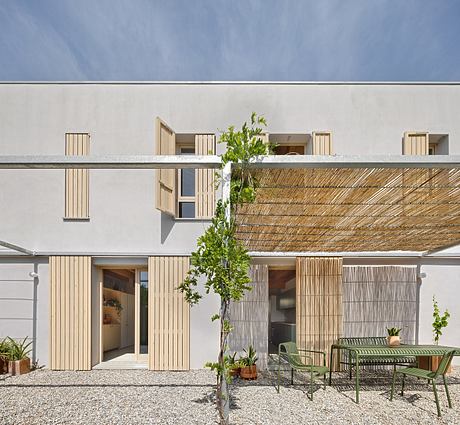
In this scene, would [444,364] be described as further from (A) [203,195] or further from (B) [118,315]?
(B) [118,315]

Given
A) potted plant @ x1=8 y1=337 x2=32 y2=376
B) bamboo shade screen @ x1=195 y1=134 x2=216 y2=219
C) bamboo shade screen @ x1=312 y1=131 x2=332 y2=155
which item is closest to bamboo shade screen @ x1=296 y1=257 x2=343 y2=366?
bamboo shade screen @ x1=195 y1=134 x2=216 y2=219

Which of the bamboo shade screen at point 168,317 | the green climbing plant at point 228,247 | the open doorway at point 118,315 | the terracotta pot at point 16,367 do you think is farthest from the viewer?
the open doorway at point 118,315

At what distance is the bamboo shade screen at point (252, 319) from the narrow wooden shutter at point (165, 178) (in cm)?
225

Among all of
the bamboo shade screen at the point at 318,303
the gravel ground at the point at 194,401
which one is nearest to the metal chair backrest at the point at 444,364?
the gravel ground at the point at 194,401

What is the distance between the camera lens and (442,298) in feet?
27.7

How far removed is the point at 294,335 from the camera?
8.27 meters

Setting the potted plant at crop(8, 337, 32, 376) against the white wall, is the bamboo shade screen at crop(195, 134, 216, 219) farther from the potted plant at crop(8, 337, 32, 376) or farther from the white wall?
the white wall

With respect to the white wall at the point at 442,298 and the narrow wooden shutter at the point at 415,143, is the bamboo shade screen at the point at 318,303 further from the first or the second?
the narrow wooden shutter at the point at 415,143

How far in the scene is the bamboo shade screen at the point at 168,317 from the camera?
315 inches

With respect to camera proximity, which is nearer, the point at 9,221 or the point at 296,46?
the point at 9,221

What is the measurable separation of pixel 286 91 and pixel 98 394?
6.75 m

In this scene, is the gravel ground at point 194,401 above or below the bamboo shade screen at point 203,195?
below

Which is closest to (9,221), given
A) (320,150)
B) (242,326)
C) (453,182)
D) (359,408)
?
(242,326)

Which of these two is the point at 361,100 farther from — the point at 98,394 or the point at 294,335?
the point at 98,394
